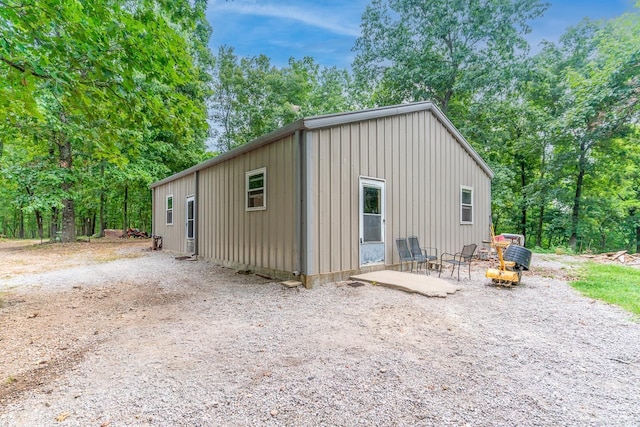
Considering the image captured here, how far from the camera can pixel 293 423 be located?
6.26 feet

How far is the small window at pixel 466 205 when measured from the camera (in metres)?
9.00

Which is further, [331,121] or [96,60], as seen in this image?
[331,121]

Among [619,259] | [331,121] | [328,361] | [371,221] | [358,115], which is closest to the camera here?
[328,361]

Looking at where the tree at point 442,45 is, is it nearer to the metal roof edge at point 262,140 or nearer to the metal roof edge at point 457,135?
the metal roof edge at point 457,135

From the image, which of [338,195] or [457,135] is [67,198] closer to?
[338,195]

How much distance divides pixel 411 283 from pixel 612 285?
12.8 feet

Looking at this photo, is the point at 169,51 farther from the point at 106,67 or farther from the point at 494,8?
the point at 494,8

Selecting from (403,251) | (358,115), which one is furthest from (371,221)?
(358,115)

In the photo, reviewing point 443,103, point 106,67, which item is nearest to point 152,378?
point 106,67

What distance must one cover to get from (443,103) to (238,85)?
14.0m

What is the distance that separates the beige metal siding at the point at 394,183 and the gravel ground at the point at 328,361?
1.19 m

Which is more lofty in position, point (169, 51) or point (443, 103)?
point (443, 103)

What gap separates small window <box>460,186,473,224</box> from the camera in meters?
9.00

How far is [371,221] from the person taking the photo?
6391 mm
